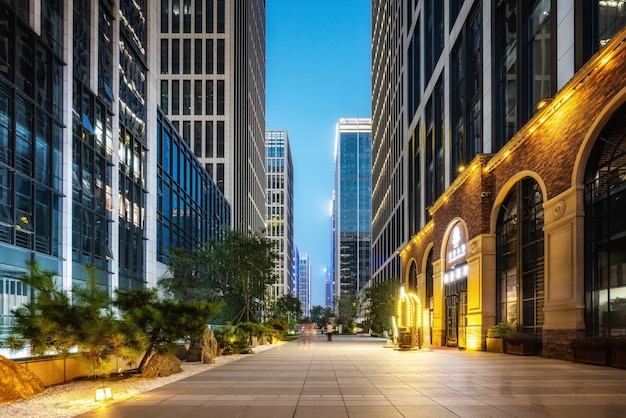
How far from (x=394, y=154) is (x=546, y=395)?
57885 mm

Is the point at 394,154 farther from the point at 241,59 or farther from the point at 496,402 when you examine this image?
the point at 496,402

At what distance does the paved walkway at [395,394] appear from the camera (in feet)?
29.2

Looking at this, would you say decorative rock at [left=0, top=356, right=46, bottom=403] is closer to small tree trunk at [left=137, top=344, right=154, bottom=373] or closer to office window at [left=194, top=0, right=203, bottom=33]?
small tree trunk at [left=137, top=344, right=154, bottom=373]

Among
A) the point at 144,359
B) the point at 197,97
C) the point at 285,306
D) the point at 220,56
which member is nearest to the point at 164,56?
the point at 197,97

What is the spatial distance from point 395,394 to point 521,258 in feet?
47.5

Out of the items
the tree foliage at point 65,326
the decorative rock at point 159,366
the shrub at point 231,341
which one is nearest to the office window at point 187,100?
the shrub at point 231,341

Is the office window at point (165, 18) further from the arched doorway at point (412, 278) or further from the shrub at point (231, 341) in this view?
the shrub at point (231, 341)

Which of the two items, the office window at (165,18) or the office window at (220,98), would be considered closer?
the office window at (220,98)

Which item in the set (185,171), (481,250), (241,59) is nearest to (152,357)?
(481,250)

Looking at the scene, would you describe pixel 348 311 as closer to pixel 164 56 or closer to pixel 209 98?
pixel 209 98

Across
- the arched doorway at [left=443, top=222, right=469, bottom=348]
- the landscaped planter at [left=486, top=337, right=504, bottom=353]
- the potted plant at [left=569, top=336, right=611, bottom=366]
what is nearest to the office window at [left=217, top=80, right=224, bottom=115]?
the arched doorway at [left=443, top=222, right=469, bottom=348]

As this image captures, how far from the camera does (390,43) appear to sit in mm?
72938

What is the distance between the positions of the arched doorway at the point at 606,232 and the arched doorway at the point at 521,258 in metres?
3.64

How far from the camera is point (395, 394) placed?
35.9ft
